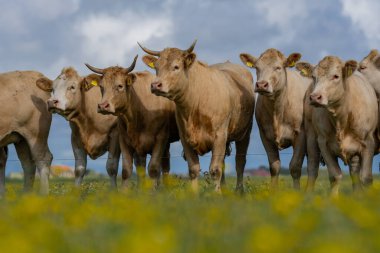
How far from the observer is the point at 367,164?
990cm

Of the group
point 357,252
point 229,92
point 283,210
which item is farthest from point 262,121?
point 357,252

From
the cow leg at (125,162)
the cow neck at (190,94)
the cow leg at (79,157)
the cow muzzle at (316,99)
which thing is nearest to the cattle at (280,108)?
the cow neck at (190,94)

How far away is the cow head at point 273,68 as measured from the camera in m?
11.3

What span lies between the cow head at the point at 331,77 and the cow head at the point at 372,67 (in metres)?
1.58

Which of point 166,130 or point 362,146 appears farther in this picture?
point 166,130

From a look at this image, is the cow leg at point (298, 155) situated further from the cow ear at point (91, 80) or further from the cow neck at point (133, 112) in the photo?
the cow ear at point (91, 80)

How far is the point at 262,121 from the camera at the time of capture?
472 inches

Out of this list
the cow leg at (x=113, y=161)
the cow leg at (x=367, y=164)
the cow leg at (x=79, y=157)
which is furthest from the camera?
the cow leg at (x=79, y=157)

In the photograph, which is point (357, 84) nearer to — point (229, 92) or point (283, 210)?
point (229, 92)

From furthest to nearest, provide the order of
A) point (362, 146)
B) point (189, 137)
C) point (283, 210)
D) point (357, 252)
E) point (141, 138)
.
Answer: point (141, 138) < point (189, 137) < point (362, 146) < point (283, 210) < point (357, 252)

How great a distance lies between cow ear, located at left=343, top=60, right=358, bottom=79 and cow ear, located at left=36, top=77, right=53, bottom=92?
555 cm

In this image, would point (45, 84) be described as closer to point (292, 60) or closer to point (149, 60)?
point (149, 60)

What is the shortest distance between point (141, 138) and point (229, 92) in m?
1.75

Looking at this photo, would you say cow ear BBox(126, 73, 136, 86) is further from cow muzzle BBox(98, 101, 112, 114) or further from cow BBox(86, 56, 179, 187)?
cow muzzle BBox(98, 101, 112, 114)
